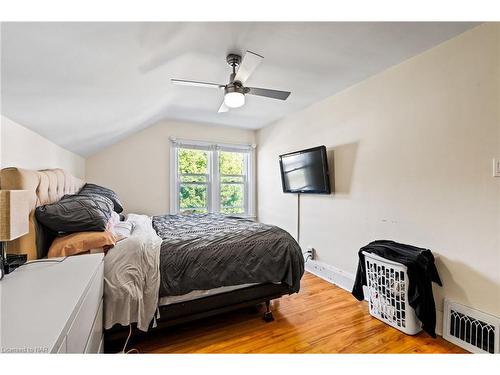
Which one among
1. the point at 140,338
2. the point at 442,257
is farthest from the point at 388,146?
the point at 140,338

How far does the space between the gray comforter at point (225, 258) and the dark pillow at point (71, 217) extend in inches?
19.4

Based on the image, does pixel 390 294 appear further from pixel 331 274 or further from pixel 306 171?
pixel 306 171

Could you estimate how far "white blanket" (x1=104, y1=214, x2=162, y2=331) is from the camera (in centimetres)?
154

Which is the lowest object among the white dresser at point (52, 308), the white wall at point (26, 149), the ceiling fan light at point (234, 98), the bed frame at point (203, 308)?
the bed frame at point (203, 308)

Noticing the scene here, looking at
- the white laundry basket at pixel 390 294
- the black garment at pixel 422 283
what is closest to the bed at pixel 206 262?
the white laundry basket at pixel 390 294

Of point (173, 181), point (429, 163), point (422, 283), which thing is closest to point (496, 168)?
point (429, 163)

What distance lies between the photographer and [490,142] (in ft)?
5.45

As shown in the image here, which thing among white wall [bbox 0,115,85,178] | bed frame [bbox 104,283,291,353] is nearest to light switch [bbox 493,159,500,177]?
bed frame [bbox 104,283,291,353]

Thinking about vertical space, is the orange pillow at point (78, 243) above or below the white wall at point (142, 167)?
below

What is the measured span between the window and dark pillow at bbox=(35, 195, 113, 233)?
2.45 metres

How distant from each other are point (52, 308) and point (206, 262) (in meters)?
1.09

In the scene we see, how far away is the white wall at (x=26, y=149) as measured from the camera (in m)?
1.49

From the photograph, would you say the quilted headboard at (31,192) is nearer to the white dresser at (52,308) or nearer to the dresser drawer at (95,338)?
the white dresser at (52,308)

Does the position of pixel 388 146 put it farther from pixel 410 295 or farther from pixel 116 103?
pixel 116 103
